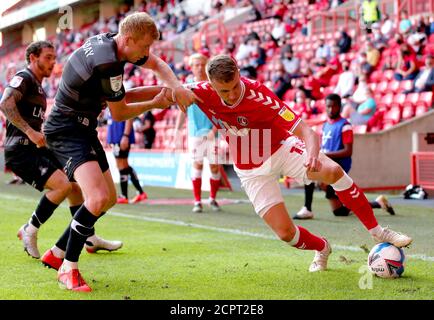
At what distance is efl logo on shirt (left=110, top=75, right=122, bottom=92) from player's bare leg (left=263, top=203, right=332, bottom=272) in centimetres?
151

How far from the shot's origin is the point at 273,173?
5859mm

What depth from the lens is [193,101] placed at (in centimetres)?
554

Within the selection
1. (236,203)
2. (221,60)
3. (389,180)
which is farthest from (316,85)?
(221,60)

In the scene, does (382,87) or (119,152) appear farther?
(382,87)

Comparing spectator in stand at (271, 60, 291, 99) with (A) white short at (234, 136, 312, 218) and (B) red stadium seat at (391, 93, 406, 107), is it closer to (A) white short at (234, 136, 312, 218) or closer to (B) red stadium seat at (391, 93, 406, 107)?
(B) red stadium seat at (391, 93, 406, 107)

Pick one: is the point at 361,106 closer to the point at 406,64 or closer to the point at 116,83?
the point at 406,64

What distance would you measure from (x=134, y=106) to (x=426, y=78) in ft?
35.5

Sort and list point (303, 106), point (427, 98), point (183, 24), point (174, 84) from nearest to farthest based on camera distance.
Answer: point (174, 84)
point (427, 98)
point (303, 106)
point (183, 24)

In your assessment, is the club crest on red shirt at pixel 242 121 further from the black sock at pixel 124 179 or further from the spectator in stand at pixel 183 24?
the spectator in stand at pixel 183 24

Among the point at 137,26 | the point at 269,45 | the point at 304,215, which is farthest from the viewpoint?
the point at 269,45

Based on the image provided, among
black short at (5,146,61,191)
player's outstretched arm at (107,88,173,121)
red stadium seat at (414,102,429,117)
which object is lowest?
red stadium seat at (414,102,429,117)

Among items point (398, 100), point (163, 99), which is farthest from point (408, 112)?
point (163, 99)

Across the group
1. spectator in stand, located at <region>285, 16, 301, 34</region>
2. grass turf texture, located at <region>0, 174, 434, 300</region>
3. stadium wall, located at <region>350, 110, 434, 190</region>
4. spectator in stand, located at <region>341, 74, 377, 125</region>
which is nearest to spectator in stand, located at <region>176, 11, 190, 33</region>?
spectator in stand, located at <region>285, 16, 301, 34</region>

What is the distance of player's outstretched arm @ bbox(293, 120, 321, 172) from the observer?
505 centimetres
